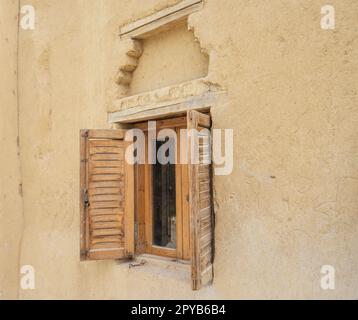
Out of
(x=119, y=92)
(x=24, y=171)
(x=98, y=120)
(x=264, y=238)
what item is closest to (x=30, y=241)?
(x=24, y=171)

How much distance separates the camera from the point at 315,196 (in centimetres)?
271

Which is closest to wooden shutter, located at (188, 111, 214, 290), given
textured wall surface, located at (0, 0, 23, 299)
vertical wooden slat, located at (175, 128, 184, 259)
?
vertical wooden slat, located at (175, 128, 184, 259)

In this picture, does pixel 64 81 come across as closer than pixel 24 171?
Yes

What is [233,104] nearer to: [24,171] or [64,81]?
[64,81]

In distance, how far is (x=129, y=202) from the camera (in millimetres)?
4051

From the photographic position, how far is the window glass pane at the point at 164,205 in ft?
12.8

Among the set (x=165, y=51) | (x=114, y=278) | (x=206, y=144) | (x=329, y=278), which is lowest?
(x=114, y=278)

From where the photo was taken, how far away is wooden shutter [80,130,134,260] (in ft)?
12.7

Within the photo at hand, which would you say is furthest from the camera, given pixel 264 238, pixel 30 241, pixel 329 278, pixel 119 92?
pixel 30 241

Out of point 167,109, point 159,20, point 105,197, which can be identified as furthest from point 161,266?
Answer: point 159,20

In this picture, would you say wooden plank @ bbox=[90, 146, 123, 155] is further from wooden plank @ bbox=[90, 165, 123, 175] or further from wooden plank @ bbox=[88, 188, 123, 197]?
wooden plank @ bbox=[88, 188, 123, 197]

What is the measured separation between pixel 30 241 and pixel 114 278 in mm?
1866

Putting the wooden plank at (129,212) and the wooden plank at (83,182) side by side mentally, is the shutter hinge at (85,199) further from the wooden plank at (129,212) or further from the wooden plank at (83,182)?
the wooden plank at (129,212)

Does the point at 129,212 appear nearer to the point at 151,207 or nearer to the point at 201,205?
the point at 151,207
